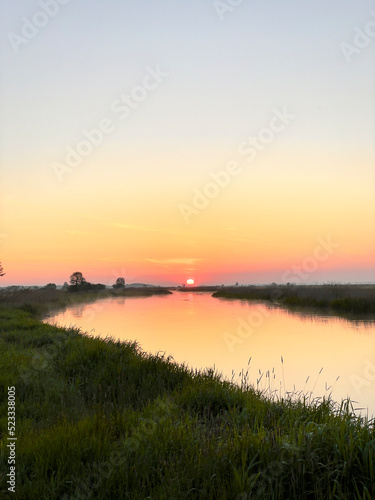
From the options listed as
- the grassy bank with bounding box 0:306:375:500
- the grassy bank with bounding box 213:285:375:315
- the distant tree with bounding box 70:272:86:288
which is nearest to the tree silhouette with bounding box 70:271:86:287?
the distant tree with bounding box 70:272:86:288

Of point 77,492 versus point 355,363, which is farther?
point 355,363

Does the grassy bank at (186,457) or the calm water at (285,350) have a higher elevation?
the grassy bank at (186,457)

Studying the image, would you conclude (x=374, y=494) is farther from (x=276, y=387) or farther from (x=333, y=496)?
(x=276, y=387)

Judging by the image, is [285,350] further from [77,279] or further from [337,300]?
[77,279]

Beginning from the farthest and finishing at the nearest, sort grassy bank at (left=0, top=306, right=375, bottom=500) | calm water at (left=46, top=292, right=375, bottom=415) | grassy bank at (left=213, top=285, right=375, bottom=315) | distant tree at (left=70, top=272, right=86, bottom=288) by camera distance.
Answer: distant tree at (left=70, top=272, right=86, bottom=288)
grassy bank at (left=213, top=285, right=375, bottom=315)
calm water at (left=46, top=292, right=375, bottom=415)
grassy bank at (left=0, top=306, right=375, bottom=500)

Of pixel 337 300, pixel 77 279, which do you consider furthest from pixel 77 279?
pixel 337 300

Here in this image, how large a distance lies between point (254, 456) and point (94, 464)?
149 cm

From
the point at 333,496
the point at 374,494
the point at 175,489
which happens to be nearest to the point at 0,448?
the point at 175,489

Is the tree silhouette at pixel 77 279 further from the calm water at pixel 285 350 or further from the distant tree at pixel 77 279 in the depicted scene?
the calm water at pixel 285 350

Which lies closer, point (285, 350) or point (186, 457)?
point (186, 457)

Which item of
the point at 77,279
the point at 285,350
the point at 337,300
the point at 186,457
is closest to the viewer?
the point at 186,457

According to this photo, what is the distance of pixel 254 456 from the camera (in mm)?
3773

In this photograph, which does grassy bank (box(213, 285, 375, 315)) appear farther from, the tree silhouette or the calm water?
the tree silhouette

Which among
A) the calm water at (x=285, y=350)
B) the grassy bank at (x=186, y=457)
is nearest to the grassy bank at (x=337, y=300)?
the calm water at (x=285, y=350)
